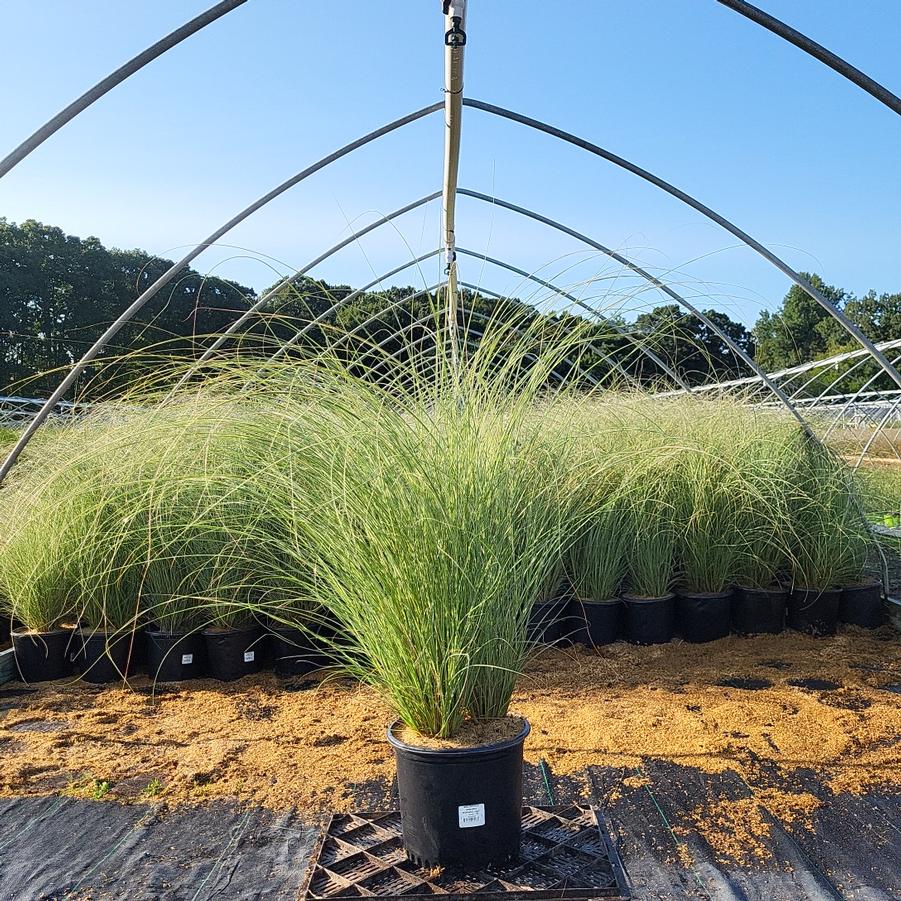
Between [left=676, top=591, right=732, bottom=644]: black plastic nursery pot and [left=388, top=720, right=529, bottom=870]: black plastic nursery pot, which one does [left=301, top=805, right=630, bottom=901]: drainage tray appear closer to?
[left=388, top=720, right=529, bottom=870]: black plastic nursery pot

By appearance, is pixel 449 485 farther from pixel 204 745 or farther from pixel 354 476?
pixel 204 745

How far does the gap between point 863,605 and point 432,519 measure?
3.34m

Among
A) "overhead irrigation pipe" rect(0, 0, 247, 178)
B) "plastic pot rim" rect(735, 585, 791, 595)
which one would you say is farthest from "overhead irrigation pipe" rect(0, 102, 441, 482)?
"plastic pot rim" rect(735, 585, 791, 595)

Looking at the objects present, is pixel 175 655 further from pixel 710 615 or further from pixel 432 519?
pixel 710 615

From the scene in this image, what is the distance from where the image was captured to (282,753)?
8.38ft

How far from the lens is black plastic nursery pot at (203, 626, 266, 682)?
11.0 feet

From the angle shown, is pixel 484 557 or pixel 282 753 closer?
pixel 484 557

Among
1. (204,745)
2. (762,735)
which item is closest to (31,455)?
(204,745)

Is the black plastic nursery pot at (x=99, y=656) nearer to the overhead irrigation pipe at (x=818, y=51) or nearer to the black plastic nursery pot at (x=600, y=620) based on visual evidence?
the black plastic nursery pot at (x=600, y=620)

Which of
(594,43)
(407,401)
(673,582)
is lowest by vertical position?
(673,582)

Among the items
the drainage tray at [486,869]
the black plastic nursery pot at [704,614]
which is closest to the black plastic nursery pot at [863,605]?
the black plastic nursery pot at [704,614]

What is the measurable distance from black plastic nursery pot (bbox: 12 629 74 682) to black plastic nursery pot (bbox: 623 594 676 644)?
2.69 metres

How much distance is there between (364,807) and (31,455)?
319cm

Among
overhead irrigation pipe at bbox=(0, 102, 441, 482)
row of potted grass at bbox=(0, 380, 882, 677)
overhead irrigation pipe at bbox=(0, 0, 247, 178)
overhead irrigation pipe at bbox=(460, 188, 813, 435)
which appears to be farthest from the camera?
overhead irrigation pipe at bbox=(460, 188, 813, 435)
